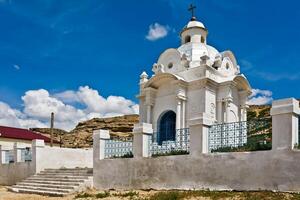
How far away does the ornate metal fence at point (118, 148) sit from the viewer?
13867mm

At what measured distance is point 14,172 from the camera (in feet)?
63.6

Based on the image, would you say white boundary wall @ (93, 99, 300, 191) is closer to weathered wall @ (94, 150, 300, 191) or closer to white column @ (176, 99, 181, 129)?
weathered wall @ (94, 150, 300, 191)

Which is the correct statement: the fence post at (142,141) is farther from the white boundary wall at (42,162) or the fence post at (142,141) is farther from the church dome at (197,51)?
the church dome at (197,51)

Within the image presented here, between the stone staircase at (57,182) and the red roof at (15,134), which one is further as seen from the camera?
the red roof at (15,134)

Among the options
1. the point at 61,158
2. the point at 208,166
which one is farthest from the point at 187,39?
the point at 208,166

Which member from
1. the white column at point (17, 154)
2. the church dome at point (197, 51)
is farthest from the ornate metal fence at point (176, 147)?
the white column at point (17, 154)

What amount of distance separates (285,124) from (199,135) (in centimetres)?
273

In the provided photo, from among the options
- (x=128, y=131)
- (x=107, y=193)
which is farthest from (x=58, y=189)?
(x=128, y=131)

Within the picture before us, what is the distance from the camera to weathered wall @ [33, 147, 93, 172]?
723 inches

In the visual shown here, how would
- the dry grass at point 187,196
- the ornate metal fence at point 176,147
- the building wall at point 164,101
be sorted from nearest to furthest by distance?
the dry grass at point 187,196, the ornate metal fence at point 176,147, the building wall at point 164,101

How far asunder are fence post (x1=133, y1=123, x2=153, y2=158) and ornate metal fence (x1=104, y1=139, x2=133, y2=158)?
78cm

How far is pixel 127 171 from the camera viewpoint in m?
13.1

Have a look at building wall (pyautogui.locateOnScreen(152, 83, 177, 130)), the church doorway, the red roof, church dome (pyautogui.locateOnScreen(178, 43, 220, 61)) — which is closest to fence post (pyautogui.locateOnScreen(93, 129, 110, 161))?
the church doorway

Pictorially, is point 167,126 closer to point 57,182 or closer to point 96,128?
point 57,182
